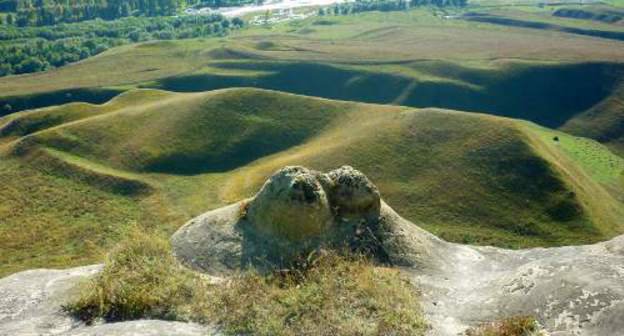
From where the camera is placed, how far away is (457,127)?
8669 cm

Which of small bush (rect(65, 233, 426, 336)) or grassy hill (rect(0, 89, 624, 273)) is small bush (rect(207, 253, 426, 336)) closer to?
small bush (rect(65, 233, 426, 336))

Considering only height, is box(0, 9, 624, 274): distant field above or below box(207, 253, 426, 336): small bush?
below

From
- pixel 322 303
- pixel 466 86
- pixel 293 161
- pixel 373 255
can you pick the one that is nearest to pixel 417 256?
pixel 373 255

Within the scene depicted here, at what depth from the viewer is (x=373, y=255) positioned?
21.0 metres

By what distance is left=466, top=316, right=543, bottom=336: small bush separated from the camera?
1420cm

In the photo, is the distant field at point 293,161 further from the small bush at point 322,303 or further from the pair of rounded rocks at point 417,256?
the small bush at point 322,303

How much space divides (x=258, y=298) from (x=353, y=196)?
24.9ft

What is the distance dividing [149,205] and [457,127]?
4803 centimetres

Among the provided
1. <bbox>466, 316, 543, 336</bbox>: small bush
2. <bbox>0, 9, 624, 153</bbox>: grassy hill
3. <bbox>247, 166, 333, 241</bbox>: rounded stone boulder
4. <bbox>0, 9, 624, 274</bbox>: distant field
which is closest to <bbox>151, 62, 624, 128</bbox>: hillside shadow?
<bbox>0, 9, 624, 153</bbox>: grassy hill

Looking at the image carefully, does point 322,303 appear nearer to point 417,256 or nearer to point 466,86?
point 417,256

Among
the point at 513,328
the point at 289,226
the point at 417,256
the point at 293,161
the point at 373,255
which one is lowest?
the point at 293,161

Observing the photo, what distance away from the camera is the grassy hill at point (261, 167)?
6425cm

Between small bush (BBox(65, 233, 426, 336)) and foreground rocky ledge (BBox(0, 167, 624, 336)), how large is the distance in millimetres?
802

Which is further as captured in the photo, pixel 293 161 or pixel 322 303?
pixel 293 161
